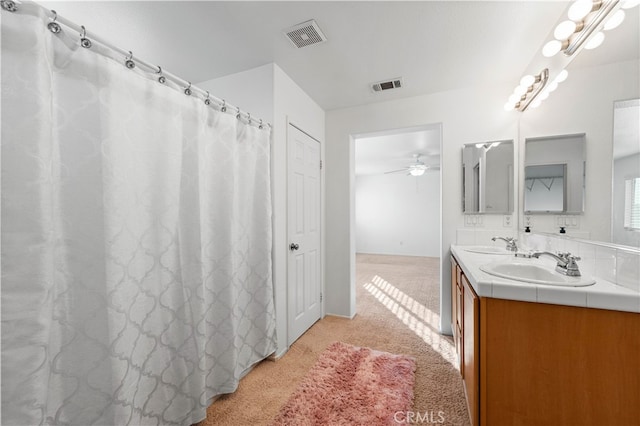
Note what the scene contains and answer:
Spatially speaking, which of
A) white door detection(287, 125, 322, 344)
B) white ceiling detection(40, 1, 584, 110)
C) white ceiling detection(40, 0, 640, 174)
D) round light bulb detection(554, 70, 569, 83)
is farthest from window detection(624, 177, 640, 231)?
white door detection(287, 125, 322, 344)

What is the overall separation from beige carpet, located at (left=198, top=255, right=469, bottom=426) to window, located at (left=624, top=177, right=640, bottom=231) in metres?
1.30

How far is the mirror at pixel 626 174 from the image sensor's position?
1.04 metres

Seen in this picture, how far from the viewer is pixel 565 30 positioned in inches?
54.9

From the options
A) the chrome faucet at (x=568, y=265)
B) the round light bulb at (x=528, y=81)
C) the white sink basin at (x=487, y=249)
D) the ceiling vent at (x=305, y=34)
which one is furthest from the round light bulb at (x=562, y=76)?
the ceiling vent at (x=305, y=34)

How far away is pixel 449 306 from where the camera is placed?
2.42m

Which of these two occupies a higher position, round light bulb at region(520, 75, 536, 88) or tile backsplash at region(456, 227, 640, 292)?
round light bulb at region(520, 75, 536, 88)

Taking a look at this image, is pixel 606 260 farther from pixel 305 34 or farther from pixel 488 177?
pixel 305 34

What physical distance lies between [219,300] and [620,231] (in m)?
2.10

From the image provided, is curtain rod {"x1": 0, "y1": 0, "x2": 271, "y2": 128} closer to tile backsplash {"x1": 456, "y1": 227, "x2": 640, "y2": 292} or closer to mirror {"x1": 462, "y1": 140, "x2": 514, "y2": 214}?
mirror {"x1": 462, "y1": 140, "x2": 514, "y2": 214}

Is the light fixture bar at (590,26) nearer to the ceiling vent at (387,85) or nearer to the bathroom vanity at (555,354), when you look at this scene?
the ceiling vent at (387,85)

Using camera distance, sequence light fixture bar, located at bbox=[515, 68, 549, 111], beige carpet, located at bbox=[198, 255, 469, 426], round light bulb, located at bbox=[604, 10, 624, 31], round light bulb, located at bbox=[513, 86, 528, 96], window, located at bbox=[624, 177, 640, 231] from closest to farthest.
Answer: window, located at bbox=[624, 177, 640, 231], round light bulb, located at bbox=[604, 10, 624, 31], beige carpet, located at bbox=[198, 255, 469, 426], light fixture bar, located at bbox=[515, 68, 549, 111], round light bulb, located at bbox=[513, 86, 528, 96]

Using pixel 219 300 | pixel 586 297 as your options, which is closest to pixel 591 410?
pixel 586 297

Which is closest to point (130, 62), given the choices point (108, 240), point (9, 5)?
point (9, 5)

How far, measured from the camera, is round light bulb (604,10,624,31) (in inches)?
44.6
